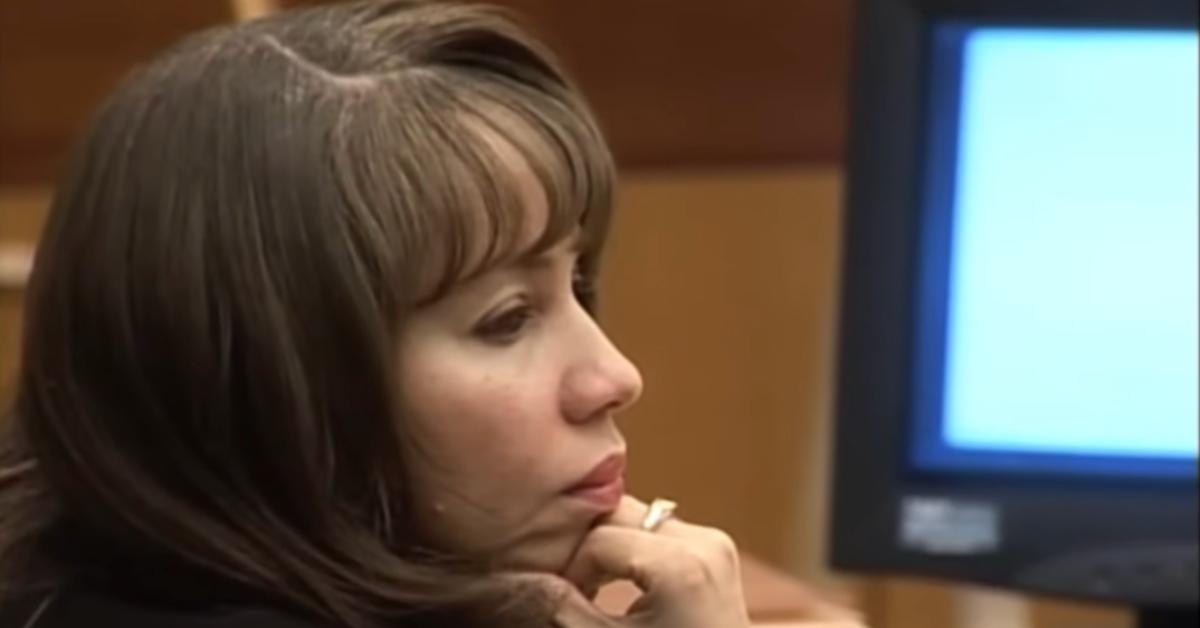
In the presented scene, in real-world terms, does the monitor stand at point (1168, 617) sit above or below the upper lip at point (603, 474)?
below

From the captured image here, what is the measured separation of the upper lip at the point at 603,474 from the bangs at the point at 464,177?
0.08m

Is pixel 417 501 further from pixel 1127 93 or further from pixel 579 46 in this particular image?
pixel 579 46

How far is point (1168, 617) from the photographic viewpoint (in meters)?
1.34

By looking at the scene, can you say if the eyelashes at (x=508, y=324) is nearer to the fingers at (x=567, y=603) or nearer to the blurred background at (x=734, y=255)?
the fingers at (x=567, y=603)

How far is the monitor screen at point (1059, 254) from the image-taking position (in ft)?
4.25

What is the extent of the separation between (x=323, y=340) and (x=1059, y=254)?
23.4 inches

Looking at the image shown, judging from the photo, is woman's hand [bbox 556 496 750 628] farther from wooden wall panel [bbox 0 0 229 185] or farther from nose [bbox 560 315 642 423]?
wooden wall panel [bbox 0 0 229 185]

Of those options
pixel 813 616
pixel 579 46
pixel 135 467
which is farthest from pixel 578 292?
pixel 579 46

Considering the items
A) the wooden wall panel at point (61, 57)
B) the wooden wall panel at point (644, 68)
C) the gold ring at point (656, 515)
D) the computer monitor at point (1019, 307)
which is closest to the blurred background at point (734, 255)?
the wooden wall panel at point (644, 68)

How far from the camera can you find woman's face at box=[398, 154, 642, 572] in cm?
84

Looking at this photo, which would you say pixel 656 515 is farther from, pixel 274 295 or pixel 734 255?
pixel 734 255

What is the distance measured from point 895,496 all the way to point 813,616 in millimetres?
77

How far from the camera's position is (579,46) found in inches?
65.5

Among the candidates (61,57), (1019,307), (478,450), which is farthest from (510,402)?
(61,57)
